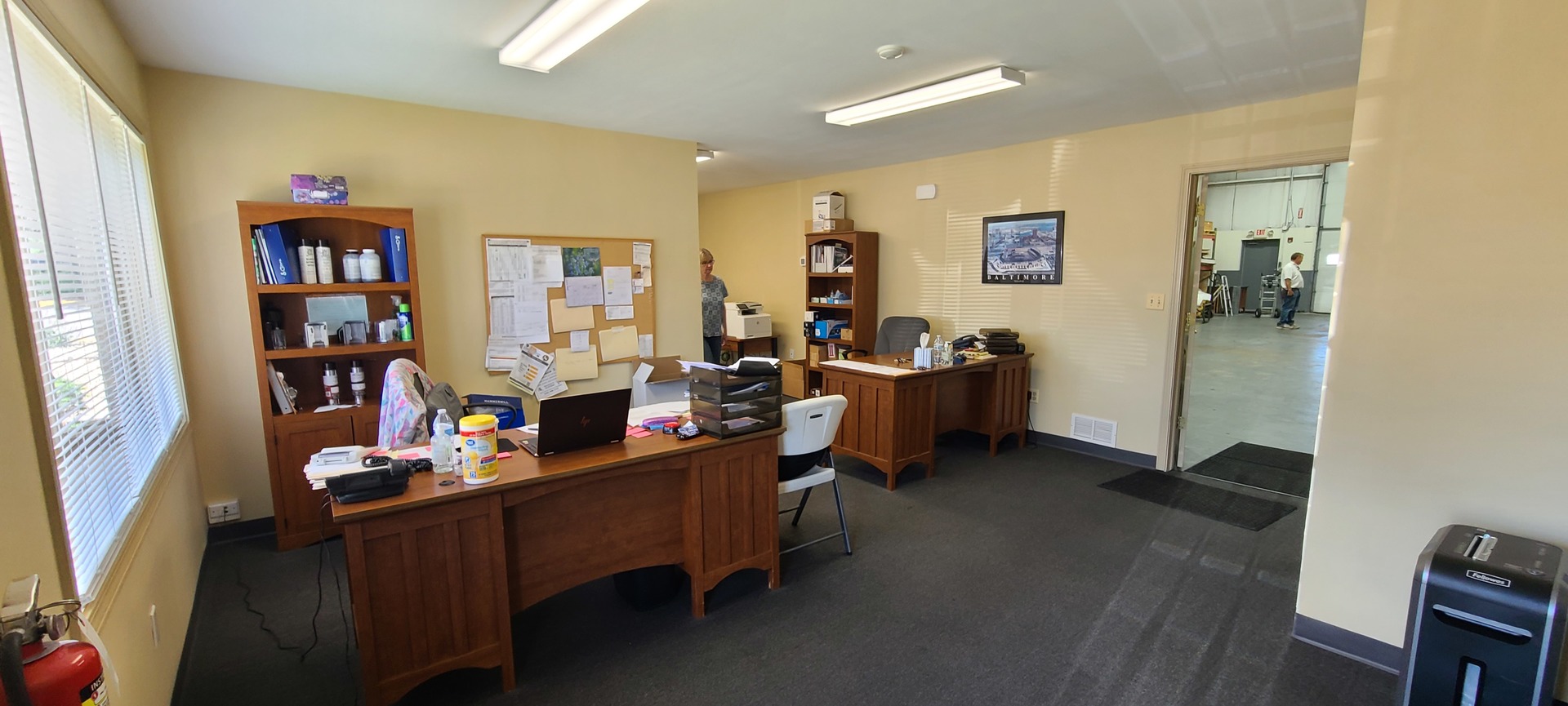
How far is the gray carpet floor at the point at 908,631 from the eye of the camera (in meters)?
2.17

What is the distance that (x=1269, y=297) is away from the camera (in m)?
14.2

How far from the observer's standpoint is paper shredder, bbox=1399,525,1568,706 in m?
1.67

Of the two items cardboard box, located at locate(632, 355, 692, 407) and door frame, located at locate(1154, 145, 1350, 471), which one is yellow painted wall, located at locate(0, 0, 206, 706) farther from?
door frame, located at locate(1154, 145, 1350, 471)

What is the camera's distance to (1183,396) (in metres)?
4.47

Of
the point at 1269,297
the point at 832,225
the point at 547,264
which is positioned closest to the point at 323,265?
the point at 547,264

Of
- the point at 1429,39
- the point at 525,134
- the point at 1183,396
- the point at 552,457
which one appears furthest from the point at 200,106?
the point at 1183,396

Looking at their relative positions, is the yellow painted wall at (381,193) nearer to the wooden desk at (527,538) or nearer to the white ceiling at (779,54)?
the white ceiling at (779,54)

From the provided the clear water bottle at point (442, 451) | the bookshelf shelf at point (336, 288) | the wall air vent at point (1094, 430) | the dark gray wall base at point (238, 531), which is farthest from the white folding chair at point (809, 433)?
the dark gray wall base at point (238, 531)

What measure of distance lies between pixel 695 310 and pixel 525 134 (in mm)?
1790

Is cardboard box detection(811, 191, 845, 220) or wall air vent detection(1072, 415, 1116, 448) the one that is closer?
wall air vent detection(1072, 415, 1116, 448)

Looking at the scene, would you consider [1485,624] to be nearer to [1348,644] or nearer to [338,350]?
[1348,644]

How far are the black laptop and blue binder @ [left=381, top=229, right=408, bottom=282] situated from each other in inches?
68.4

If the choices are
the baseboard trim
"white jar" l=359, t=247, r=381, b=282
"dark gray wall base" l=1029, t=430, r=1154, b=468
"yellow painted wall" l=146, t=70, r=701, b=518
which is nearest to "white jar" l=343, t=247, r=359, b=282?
"white jar" l=359, t=247, r=381, b=282

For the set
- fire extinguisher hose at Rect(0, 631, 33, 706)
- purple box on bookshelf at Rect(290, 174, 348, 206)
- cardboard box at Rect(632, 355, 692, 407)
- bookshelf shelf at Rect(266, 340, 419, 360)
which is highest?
purple box on bookshelf at Rect(290, 174, 348, 206)
